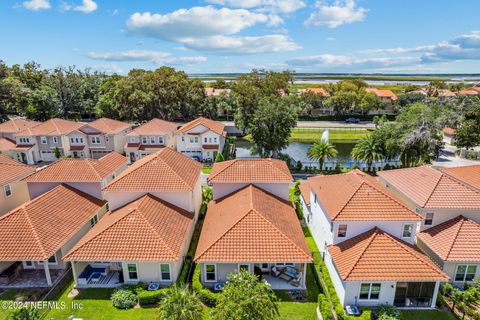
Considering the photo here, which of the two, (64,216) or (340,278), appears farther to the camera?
(64,216)

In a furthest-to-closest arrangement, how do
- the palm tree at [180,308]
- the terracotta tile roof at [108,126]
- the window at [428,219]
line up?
1. the terracotta tile roof at [108,126]
2. the window at [428,219]
3. the palm tree at [180,308]

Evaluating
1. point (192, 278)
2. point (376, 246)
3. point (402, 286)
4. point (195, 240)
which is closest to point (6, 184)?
point (195, 240)

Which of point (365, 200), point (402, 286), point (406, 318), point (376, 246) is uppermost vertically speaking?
point (365, 200)

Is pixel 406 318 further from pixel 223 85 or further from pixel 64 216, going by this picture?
pixel 223 85

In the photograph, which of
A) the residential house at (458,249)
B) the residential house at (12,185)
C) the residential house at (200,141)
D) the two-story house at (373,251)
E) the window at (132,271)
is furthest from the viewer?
the residential house at (200,141)

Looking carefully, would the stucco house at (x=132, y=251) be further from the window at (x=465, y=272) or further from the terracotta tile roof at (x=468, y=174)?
the terracotta tile roof at (x=468, y=174)

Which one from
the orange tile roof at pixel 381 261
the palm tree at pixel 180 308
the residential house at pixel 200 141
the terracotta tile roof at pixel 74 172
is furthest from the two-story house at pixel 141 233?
the residential house at pixel 200 141
